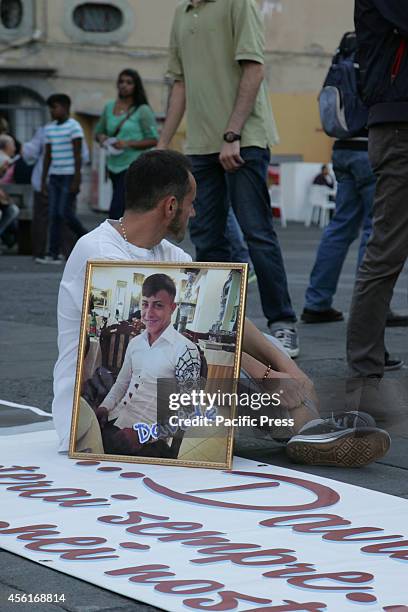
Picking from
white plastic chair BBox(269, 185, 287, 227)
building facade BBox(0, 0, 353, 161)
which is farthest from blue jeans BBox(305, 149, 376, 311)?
building facade BBox(0, 0, 353, 161)

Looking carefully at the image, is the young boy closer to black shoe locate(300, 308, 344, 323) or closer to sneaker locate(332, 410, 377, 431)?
black shoe locate(300, 308, 344, 323)

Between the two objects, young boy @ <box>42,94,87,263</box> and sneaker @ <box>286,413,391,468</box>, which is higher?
young boy @ <box>42,94,87,263</box>

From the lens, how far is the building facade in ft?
88.7

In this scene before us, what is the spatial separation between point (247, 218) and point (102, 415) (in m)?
2.28

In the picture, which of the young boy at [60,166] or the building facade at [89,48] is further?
the building facade at [89,48]

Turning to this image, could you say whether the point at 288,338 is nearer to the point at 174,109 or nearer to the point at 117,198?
the point at 174,109

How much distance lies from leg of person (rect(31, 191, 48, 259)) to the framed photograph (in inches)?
368

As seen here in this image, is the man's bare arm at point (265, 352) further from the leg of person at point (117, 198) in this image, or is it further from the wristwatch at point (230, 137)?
the leg of person at point (117, 198)

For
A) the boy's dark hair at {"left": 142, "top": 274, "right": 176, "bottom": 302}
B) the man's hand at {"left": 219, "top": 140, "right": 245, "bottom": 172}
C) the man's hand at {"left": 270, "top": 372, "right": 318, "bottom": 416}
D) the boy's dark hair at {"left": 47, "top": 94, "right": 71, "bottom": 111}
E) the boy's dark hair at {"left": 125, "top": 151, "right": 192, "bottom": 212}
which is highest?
the boy's dark hair at {"left": 47, "top": 94, "right": 71, "bottom": 111}

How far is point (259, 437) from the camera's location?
423 centimetres

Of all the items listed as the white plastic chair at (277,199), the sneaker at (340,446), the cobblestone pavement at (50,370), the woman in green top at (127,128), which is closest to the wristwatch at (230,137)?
the cobblestone pavement at (50,370)

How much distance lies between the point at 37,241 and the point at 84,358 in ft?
31.9

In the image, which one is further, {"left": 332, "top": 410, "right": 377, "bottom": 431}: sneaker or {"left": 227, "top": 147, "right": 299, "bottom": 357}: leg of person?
{"left": 227, "top": 147, "right": 299, "bottom": 357}: leg of person

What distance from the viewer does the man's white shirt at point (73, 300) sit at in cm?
418
